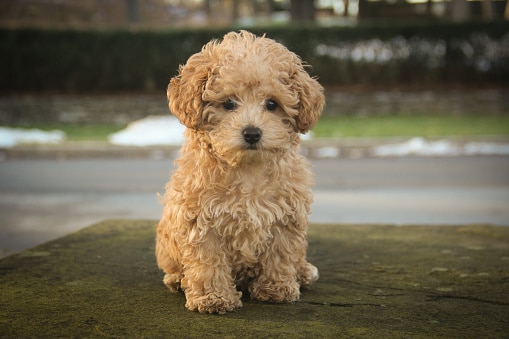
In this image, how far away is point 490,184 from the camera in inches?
417

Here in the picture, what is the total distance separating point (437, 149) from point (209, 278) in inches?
428

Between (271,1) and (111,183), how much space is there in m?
29.8

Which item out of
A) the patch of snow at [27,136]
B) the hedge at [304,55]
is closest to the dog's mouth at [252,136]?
the patch of snow at [27,136]

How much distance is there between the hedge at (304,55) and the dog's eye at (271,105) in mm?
16575

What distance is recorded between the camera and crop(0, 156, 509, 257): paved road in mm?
8250

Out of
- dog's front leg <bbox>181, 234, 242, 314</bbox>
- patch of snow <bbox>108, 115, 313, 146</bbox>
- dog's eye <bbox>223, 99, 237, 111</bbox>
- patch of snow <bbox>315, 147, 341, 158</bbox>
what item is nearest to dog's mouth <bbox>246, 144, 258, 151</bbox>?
dog's eye <bbox>223, 99, 237, 111</bbox>

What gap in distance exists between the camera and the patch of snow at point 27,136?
52.5 feet

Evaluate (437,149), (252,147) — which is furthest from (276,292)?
(437,149)

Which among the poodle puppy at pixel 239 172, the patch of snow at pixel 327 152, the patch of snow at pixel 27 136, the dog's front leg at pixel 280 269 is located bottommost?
the patch of snow at pixel 27 136

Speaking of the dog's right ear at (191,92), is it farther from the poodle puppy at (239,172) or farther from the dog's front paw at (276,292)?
the dog's front paw at (276,292)

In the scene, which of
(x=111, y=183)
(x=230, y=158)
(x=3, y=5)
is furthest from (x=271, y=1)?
(x=230, y=158)

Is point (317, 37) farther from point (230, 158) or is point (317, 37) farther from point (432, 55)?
point (230, 158)

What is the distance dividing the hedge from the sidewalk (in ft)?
47.4

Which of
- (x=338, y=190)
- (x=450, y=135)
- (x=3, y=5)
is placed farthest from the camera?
(x=3, y=5)
